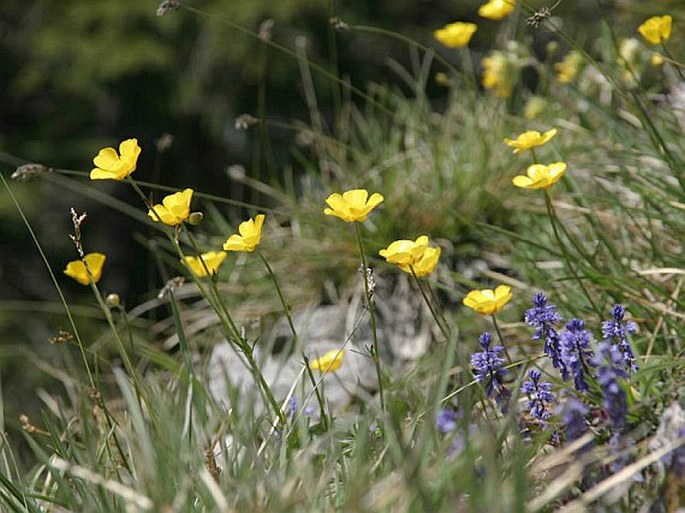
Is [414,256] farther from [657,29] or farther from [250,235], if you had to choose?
[657,29]

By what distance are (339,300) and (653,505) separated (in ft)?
5.52

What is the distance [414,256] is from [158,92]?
4263 mm

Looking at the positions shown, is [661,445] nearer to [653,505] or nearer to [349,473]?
[653,505]

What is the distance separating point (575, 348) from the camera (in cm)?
138

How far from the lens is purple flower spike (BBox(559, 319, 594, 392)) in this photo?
4.50 feet

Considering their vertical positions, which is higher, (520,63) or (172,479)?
(172,479)

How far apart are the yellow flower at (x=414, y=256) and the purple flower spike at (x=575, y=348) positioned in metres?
0.24

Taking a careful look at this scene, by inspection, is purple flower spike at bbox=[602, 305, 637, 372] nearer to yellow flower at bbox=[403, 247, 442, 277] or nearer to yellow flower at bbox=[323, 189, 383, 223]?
yellow flower at bbox=[403, 247, 442, 277]

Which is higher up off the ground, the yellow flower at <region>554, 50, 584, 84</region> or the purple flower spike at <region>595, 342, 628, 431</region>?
the purple flower spike at <region>595, 342, 628, 431</region>

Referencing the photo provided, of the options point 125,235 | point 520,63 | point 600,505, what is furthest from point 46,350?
point 600,505

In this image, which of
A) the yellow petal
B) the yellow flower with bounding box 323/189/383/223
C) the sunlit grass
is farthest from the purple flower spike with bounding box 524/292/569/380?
the yellow petal

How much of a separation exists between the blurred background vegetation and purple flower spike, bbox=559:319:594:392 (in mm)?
3822

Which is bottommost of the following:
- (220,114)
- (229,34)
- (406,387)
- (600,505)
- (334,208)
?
(220,114)

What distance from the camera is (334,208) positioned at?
158 cm
